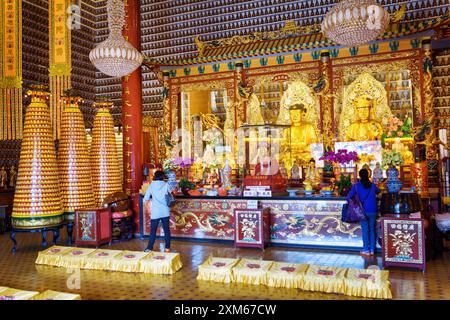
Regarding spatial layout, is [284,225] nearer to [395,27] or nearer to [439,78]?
[395,27]

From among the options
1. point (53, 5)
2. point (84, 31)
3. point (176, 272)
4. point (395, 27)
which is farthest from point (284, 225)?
point (84, 31)

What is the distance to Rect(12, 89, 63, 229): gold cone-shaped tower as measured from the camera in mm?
6012

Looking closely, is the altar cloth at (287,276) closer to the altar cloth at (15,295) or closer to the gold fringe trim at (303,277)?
the gold fringe trim at (303,277)

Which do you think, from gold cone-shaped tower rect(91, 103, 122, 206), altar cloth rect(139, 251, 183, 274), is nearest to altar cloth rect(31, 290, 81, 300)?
altar cloth rect(139, 251, 183, 274)

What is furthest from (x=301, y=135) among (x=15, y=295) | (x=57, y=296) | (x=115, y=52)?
(x=15, y=295)

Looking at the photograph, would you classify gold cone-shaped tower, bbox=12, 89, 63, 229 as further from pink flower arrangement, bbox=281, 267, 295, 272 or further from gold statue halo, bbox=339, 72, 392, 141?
gold statue halo, bbox=339, 72, 392, 141

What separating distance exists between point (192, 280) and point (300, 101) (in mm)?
5665

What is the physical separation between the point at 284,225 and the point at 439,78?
4.97 m

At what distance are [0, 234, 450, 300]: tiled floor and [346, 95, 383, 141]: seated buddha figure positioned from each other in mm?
3491

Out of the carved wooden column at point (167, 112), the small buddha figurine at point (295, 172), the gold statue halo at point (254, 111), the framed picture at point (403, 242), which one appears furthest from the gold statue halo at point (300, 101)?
the framed picture at point (403, 242)

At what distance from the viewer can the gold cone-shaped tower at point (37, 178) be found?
601 cm

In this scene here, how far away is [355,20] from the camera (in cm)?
539

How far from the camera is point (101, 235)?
626cm

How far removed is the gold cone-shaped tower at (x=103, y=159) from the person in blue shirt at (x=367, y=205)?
4.27 metres
